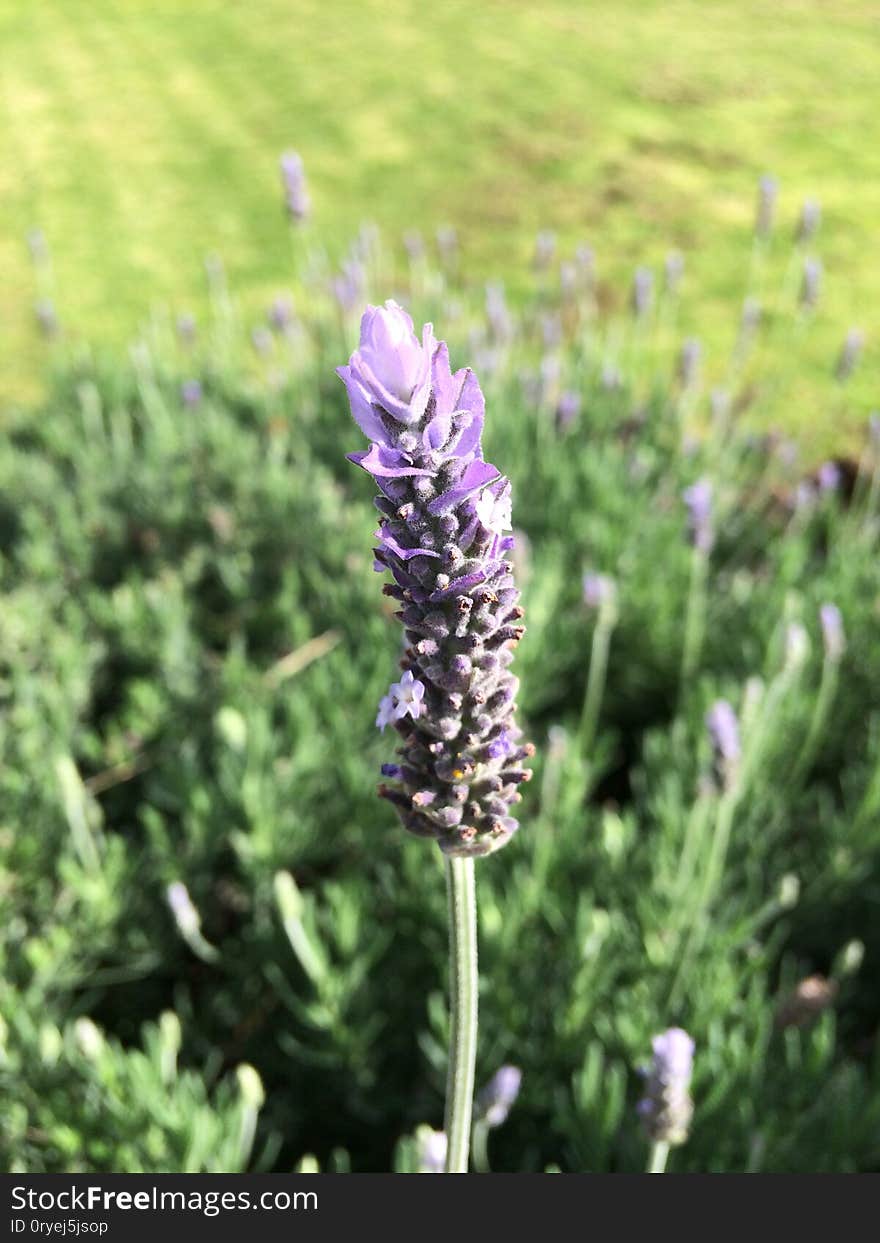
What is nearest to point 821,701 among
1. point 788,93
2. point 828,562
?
point 828,562

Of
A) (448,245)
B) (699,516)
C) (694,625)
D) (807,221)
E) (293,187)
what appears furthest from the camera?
(448,245)

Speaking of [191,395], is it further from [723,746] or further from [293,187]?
[723,746]

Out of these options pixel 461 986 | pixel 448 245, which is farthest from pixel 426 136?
pixel 461 986

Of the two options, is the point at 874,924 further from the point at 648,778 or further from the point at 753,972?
the point at 648,778

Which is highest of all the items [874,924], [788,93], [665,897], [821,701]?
[788,93]

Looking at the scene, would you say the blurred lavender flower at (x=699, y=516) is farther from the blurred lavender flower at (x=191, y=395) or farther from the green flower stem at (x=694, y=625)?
the blurred lavender flower at (x=191, y=395)

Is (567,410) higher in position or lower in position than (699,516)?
lower

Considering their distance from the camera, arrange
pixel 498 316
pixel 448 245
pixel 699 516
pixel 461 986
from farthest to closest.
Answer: pixel 448 245, pixel 498 316, pixel 699 516, pixel 461 986
